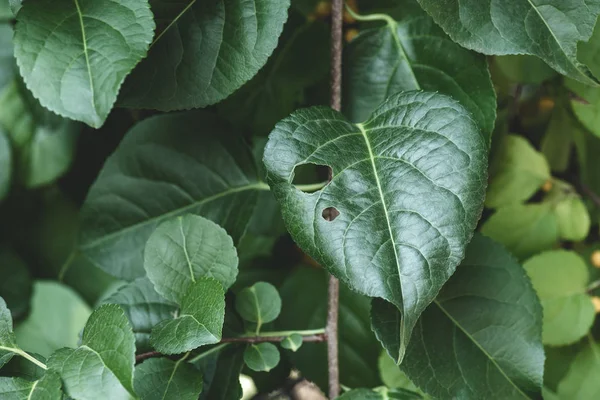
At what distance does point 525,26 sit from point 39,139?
0.61 m

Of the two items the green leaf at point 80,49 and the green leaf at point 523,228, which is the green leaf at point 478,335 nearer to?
the green leaf at point 523,228

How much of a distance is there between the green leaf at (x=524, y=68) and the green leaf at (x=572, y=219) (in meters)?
0.19

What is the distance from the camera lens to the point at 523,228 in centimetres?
77

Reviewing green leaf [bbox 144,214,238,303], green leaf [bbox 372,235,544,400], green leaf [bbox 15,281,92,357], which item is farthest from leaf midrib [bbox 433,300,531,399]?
green leaf [bbox 15,281,92,357]

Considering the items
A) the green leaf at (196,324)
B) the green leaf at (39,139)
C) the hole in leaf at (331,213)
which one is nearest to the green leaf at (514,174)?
the hole in leaf at (331,213)

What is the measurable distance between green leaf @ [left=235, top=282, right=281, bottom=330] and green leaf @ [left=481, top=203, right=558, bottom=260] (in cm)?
33

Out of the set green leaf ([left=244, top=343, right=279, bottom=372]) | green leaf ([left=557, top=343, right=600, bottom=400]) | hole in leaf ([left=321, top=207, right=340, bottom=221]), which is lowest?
green leaf ([left=557, top=343, right=600, bottom=400])

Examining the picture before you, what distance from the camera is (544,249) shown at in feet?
2.55

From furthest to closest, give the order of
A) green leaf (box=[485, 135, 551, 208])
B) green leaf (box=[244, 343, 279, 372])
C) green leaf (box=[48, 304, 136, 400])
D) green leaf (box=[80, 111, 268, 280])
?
green leaf (box=[485, 135, 551, 208]) < green leaf (box=[80, 111, 268, 280]) < green leaf (box=[244, 343, 279, 372]) < green leaf (box=[48, 304, 136, 400])

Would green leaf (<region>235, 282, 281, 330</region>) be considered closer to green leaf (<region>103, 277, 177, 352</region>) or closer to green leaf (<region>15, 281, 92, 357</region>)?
green leaf (<region>103, 277, 177, 352</region>)

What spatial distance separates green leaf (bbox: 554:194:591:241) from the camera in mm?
792

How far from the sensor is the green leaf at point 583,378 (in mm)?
731

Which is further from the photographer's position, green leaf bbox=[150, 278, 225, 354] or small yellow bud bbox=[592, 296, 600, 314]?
small yellow bud bbox=[592, 296, 600, 314]

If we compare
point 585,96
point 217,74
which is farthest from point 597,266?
point 217,74
